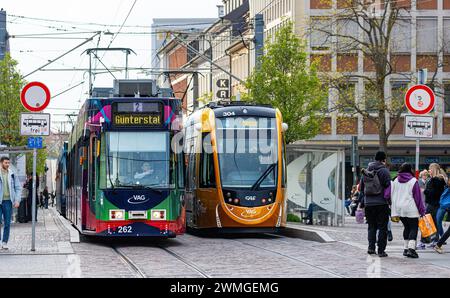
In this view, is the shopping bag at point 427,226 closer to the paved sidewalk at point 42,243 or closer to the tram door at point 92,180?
the paved sidewalk at point 42,243

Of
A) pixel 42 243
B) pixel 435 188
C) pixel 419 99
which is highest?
pixel 419 99

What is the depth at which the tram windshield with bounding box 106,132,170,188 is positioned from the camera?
928 inches

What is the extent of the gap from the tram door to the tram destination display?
664mm

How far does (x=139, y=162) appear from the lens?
23.6 meters

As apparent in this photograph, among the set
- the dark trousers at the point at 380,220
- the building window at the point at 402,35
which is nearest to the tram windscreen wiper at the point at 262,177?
the dark trousers at the point at 380,220

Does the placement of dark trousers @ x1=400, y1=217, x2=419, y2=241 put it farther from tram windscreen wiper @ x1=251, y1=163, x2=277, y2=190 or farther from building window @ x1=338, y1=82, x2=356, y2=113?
building window @ x1=338, y1=82, x2=356, y2=113

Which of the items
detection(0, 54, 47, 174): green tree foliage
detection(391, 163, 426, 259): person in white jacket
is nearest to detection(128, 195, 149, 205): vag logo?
detection(391, 163, 426, 259): person in white jacket

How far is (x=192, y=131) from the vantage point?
3056 centimetres

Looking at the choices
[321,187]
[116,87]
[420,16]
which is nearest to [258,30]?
[420,16]

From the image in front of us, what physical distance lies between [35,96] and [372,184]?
626cm

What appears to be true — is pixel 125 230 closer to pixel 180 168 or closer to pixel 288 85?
pixel 180 168

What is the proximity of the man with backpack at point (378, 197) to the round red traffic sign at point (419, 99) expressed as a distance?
1810mm

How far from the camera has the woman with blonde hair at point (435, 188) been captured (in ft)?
73.9

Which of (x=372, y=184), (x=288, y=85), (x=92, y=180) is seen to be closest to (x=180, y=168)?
(x=92, y=180)
